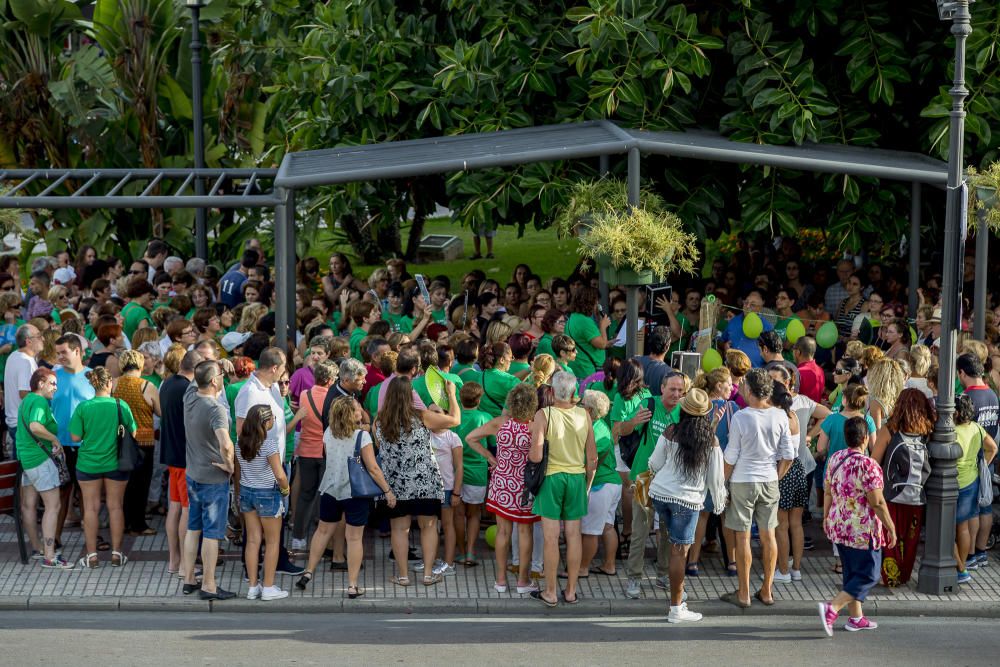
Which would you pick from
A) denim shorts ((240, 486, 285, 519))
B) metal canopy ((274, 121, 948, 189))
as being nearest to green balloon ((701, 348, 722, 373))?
metal canopy ((274, 121, 948, 189))

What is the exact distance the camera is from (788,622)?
9539 mm

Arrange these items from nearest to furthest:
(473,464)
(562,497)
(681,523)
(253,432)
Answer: (681,523)
(253,432)
(562,497)
(473,464)

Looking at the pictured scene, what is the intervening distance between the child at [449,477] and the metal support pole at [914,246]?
588cm

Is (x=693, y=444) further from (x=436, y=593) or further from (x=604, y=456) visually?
(x=436, y=593)

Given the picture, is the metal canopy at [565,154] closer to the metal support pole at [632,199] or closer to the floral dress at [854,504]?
the metal support pole at [632,199]

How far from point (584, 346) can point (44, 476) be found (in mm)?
4893

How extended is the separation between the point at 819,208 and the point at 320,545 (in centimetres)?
782

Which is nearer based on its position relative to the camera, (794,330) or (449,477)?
(449,477)

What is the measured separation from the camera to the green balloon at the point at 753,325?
1301 cm

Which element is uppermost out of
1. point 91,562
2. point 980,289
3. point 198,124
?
point 198,124

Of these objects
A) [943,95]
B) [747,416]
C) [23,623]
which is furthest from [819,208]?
[23,623]

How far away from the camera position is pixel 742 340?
1330cm

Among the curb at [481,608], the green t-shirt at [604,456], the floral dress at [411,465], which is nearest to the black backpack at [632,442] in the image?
the green t-shirt at [604,456]

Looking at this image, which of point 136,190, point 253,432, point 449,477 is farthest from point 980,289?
point 136,190
